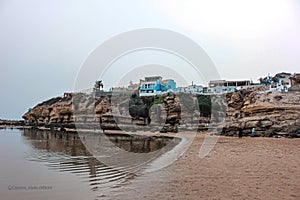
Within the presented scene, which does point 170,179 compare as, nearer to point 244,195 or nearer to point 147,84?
point 244,195

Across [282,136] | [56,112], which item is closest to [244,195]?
[282,136]

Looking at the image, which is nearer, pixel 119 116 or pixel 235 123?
pixel 235 123

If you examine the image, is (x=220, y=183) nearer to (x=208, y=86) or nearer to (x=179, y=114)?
(x=179, y=114)

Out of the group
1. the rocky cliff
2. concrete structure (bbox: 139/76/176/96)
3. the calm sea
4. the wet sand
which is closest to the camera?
the wet sand

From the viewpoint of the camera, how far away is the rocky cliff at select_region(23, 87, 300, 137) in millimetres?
25625

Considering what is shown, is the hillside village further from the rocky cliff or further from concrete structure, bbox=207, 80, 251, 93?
the rocky cliff

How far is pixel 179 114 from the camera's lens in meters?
43.7

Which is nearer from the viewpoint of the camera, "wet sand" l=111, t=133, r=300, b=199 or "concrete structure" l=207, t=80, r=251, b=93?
"wet sand" l=111, t=133, r=300, b=199

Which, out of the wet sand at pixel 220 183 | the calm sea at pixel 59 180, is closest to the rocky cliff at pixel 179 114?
the wet sand at pixel 220 183

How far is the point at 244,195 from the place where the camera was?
5621 millimetres

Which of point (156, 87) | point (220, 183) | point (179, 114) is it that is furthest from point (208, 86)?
point (220, 183)

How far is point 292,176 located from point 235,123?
2251 centimetres

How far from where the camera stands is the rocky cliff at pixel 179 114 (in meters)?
25.6

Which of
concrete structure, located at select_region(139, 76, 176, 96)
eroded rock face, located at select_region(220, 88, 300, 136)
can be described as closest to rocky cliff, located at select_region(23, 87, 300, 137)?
eroded rock face, located at select_region(220, 88, 300, 136)
